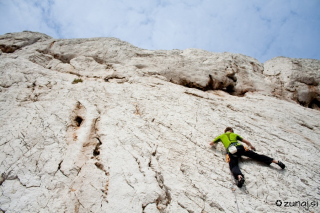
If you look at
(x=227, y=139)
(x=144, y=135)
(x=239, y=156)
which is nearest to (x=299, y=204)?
(x=239, y=156)

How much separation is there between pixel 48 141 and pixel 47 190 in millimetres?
2030

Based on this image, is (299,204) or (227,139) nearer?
(299,204)

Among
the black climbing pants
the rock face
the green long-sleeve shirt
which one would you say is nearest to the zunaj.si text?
the rock face

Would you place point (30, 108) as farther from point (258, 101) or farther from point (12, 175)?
point (258, 101)

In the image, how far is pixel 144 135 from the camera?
264 inches

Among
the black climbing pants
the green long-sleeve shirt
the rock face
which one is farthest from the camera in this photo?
the green long-sleeve shirt

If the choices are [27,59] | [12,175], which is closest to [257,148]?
[12,175]

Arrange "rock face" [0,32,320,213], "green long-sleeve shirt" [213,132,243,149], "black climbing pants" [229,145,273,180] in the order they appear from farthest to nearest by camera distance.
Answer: "green long-sleeve shirt" [213,132,243,149] < "black climbing pants" [229,145,273,180] < "rock face" [0,32,320,213]

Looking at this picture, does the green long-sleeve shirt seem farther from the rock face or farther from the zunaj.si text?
the zunaj.si text

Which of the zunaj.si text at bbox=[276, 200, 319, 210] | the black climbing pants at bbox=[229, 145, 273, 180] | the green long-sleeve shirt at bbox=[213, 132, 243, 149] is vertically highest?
the green long-sleeve shirt at bbox=[213, 132, 243, 149]

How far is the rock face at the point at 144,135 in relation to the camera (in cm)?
470

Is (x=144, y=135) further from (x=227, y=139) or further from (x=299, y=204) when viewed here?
(x=299, y=204)

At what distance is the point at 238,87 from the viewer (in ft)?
41.6

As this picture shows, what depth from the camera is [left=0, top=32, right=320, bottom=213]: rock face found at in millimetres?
4699
